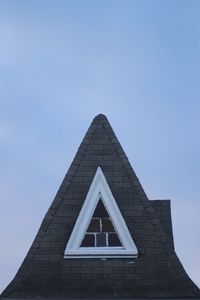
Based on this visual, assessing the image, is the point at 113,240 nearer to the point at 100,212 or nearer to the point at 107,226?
the point at 107,226

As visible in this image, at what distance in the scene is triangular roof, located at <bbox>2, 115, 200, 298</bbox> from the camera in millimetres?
13719

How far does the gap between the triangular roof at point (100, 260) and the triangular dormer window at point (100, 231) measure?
206 mm

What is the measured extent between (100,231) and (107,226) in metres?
0.21

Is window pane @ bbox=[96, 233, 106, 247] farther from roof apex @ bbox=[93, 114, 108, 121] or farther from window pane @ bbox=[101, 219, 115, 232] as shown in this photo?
roof apex @ bbox=[93, 114, 108, 121]

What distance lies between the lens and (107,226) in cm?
1456

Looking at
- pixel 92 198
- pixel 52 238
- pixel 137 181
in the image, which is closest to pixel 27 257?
pixel 52 238

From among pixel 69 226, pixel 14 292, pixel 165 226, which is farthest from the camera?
pixel 165 226

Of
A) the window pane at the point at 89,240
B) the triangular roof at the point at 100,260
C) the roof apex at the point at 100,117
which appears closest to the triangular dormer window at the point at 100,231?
the window pane at the point at 89,240

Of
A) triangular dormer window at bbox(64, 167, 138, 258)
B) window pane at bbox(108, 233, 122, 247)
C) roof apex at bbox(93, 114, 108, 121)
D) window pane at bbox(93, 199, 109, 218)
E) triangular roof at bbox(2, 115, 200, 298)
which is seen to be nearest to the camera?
triangular roof at bbox(2, 115, 200, 298)

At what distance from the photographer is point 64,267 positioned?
46.3 feet

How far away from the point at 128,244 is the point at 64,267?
1.58m

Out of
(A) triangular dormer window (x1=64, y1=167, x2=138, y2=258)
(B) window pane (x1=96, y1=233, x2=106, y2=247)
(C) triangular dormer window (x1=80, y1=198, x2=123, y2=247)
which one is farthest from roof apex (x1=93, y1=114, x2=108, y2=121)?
(B) window pane (x1=96, y1=233, x2=106, y2=247)

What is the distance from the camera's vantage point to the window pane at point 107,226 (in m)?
14.5

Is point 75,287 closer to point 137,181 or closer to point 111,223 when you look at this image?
point 111,223
